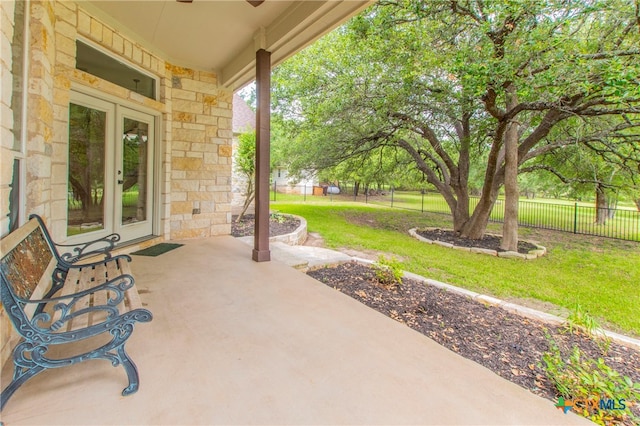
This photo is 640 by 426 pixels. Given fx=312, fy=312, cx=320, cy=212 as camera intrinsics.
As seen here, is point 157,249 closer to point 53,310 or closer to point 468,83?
point 53,310

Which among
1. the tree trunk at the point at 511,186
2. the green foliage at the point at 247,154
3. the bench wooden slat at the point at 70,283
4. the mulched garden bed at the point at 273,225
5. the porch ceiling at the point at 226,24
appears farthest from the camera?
the green foliage at the point at 247,154

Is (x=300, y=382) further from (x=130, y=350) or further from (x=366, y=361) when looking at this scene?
(x=130, y=350)

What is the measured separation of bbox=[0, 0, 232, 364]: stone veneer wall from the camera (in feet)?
7.35

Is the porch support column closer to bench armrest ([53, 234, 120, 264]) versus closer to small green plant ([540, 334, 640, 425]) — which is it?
bench armrest ([53, 234, 120, 264])

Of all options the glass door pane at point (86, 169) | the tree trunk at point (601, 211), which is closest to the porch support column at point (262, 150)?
the glass door pane at point (86, 169)

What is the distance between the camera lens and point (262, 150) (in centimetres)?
365

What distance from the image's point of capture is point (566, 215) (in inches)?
414

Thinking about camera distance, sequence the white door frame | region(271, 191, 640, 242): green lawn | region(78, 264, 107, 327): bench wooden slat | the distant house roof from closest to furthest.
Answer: region(78, 264, 107, 327): bench wooden slat, the white door frame, region(271, 191, 640, 242): green lawn, the distant house roof

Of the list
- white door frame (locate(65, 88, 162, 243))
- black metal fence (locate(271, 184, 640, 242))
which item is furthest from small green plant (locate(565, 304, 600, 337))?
black metal fence (locate(271, 184, 640, 242))

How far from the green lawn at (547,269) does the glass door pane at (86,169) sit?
150 inches

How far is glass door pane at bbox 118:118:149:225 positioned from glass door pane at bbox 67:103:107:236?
288 mm

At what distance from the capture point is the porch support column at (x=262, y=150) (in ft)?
11.9

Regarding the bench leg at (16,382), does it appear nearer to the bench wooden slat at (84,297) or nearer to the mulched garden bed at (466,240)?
the bench wooden slat at (84,297)

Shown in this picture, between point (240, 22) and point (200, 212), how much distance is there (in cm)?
287
